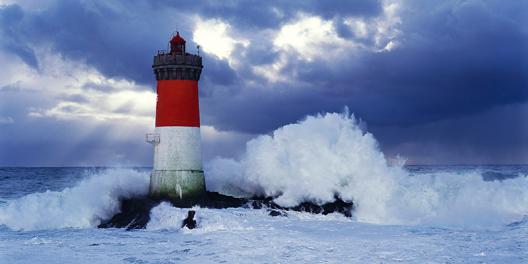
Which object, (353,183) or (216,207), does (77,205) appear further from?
(353,183)

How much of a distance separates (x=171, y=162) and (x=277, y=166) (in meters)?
3.91

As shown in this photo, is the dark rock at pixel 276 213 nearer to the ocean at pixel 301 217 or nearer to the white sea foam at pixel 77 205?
the ocean at pixel 301 217

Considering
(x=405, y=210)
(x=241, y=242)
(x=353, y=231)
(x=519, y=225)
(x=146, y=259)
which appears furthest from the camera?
(x=405, y=210)

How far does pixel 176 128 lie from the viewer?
20.0m

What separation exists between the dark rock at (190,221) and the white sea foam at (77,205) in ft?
10.1

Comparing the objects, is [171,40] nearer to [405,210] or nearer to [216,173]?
[216,173]

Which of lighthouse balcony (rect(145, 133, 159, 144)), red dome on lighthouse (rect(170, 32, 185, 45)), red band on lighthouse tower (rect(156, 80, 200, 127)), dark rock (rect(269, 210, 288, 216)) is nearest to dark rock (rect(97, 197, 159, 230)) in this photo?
lighthouse balcony (rect(145, 133, 159, 144))

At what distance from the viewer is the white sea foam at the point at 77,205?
784 inches

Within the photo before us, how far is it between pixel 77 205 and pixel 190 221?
4.15 m

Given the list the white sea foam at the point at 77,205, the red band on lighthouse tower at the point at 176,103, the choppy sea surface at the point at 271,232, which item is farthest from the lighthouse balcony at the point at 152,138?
the white sea foam at the point at 77,205

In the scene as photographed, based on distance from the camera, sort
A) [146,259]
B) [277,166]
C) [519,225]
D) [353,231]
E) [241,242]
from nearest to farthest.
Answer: [146,259] → [241,242] → [353,231] → [519,225] → [277,166]

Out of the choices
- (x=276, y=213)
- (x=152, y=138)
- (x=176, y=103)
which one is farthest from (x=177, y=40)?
(x=276, y=213)

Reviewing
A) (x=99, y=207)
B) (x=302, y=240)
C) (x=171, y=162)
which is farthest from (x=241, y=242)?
(x=99, y=207)

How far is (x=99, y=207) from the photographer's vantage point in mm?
20625
